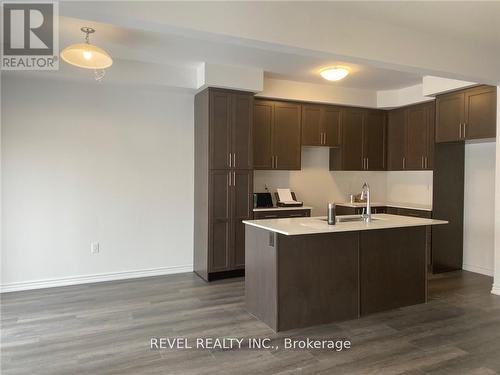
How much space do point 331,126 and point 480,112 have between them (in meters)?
2.03

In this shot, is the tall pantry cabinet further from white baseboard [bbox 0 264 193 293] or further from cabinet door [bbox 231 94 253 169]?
white baseboard [bbox 0 264 193 293]

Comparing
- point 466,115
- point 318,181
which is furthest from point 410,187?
point 466,115

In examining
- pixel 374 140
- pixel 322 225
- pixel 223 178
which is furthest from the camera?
pixel 374 140

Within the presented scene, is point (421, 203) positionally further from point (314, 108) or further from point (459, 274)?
point (314, 108)

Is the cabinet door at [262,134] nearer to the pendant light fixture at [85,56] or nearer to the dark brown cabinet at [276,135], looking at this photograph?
the dark brown cabinet at [276,135]

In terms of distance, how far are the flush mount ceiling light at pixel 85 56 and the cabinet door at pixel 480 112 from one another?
4.32m

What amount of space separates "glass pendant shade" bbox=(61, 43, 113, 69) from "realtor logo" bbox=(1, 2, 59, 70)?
0.94ft

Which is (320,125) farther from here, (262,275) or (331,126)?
(262,275)

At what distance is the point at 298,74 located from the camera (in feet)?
16.6

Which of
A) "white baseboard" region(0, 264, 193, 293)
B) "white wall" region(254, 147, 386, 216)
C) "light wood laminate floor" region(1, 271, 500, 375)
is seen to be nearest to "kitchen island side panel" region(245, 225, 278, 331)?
"light wood laminate floor" region(1, 271, 500, 375)

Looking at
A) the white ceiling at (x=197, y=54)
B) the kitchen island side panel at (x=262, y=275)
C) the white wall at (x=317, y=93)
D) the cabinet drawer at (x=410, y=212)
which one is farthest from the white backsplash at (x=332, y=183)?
the kitchen island side panel at (x=262, y=275)

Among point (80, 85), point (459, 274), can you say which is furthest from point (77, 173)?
point (459, 274)

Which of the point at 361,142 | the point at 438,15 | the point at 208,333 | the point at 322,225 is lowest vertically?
the point at 208,333

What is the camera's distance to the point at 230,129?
15.8ft
